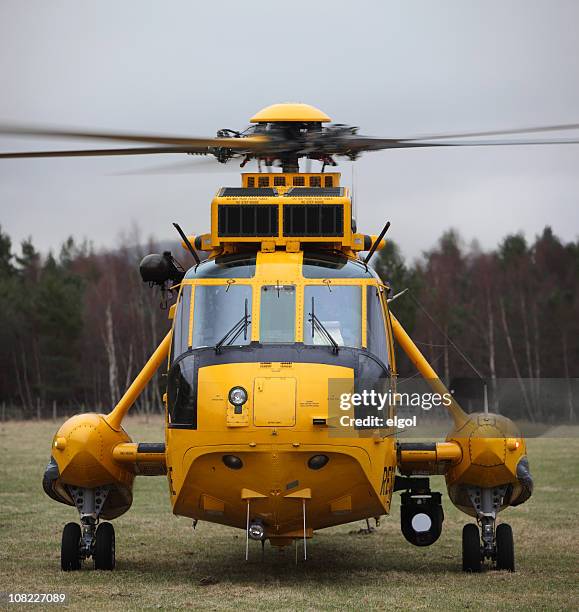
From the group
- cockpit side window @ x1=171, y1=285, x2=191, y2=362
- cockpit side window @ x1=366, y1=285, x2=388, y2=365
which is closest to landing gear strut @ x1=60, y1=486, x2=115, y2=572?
cockpit side window @ x1=171, y1=285, x2=191, y2=362

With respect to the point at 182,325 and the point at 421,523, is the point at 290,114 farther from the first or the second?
the point at 421,523

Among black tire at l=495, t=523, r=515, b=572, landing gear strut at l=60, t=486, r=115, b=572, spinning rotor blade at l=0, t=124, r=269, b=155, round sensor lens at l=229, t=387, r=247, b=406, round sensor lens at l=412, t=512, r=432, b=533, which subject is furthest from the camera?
round sensor lens at l=412, t=512, r=432, b=533

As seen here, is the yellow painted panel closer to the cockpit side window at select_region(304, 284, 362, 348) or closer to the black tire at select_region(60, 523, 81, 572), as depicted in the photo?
the cockpit side window at select_region(304, 284, 362, 348)

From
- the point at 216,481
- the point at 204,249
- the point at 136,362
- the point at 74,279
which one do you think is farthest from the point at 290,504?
the point at 74,279

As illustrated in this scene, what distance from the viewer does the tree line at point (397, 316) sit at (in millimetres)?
59750

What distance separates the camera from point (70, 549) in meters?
14.0

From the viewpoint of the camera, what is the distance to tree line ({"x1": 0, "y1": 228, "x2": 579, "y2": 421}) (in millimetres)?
59750

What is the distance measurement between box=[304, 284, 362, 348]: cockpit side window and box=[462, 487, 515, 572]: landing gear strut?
9.03 feet

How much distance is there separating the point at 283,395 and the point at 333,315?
4.45ft

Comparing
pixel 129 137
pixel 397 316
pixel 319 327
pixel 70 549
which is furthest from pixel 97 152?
pixel 397 316

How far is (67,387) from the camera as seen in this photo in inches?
2559

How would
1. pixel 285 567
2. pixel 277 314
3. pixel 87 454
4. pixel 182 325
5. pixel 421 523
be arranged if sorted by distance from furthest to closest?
pixel 285 567 < pixel 421 523 < pixel 87 454 < pixel 182 325 < pixel 277 314

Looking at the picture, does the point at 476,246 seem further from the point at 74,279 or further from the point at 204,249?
the point at 204,249

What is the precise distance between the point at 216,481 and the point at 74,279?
5691 centimetres
